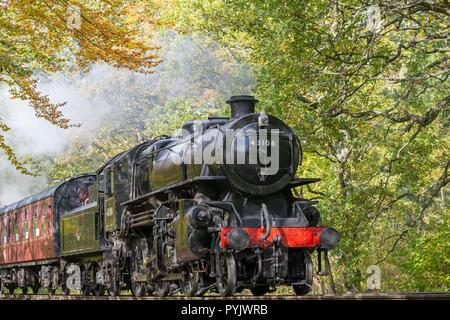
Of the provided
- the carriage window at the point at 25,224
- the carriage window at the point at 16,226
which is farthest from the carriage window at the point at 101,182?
the carriage window at the point at 16,226

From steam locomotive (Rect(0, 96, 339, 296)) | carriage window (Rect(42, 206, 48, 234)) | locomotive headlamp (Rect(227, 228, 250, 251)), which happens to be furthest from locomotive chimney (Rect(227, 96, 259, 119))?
carriage window (Rect(42, 206, 48, 234))

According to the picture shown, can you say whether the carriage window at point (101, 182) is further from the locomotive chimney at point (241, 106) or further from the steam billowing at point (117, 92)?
the steam billowing at point (117, 92)

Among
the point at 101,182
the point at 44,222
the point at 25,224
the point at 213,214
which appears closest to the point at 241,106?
the point at 213,214

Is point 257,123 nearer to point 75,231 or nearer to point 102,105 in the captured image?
point 75,231

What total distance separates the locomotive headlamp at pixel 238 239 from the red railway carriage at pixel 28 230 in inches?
368

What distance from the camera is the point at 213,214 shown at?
9.25 meters

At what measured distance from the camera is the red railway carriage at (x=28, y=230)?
16.8 metres

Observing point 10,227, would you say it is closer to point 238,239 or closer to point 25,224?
point 25,224

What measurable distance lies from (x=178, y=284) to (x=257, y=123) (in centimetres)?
353

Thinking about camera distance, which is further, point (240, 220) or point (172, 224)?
point (172, 224)
